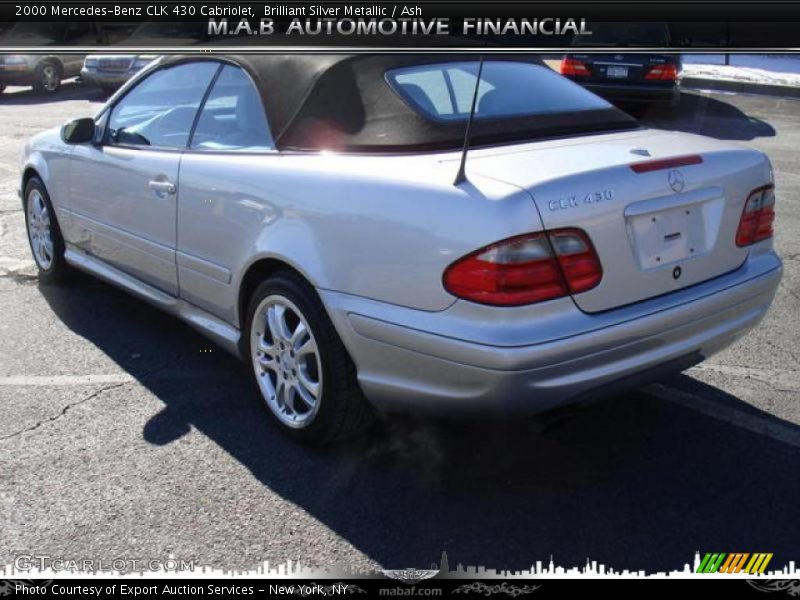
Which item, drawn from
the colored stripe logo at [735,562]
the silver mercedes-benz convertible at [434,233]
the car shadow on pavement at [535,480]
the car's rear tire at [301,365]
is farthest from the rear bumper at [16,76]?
the colored stripe logo at [735,562]

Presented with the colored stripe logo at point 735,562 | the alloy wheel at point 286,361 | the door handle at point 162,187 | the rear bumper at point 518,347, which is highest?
the door handle at point 162,187

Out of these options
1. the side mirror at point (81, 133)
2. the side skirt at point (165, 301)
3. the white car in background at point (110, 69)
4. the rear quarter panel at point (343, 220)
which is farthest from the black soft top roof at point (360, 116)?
the white car in background at point (110, 69)

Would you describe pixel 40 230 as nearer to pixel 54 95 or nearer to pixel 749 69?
pixel 54 95

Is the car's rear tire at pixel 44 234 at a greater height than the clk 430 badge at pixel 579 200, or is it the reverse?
the clk 430 badge at pixel 579 200

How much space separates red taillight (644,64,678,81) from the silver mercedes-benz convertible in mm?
7802

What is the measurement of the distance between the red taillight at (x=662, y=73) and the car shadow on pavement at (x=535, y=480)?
8.08 m

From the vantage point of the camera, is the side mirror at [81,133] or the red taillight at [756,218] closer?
the red taillight at [756,218]

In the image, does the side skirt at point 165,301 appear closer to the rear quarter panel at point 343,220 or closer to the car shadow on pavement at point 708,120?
the rear quarter panel at point 343,220

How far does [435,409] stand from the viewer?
296 centimetres

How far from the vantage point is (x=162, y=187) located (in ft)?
13.0

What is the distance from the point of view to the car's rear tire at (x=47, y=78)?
18.2 m

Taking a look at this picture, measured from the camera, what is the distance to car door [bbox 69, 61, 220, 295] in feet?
13.2

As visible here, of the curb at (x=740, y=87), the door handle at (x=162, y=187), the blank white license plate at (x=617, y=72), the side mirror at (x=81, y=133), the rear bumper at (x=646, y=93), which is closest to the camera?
the door handle at (x=162, y=187)

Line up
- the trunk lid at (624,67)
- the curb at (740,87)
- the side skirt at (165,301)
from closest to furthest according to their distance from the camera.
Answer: the side skirt at (165,301) → the trunk lid at (624,67) → the curb at (740,87)
